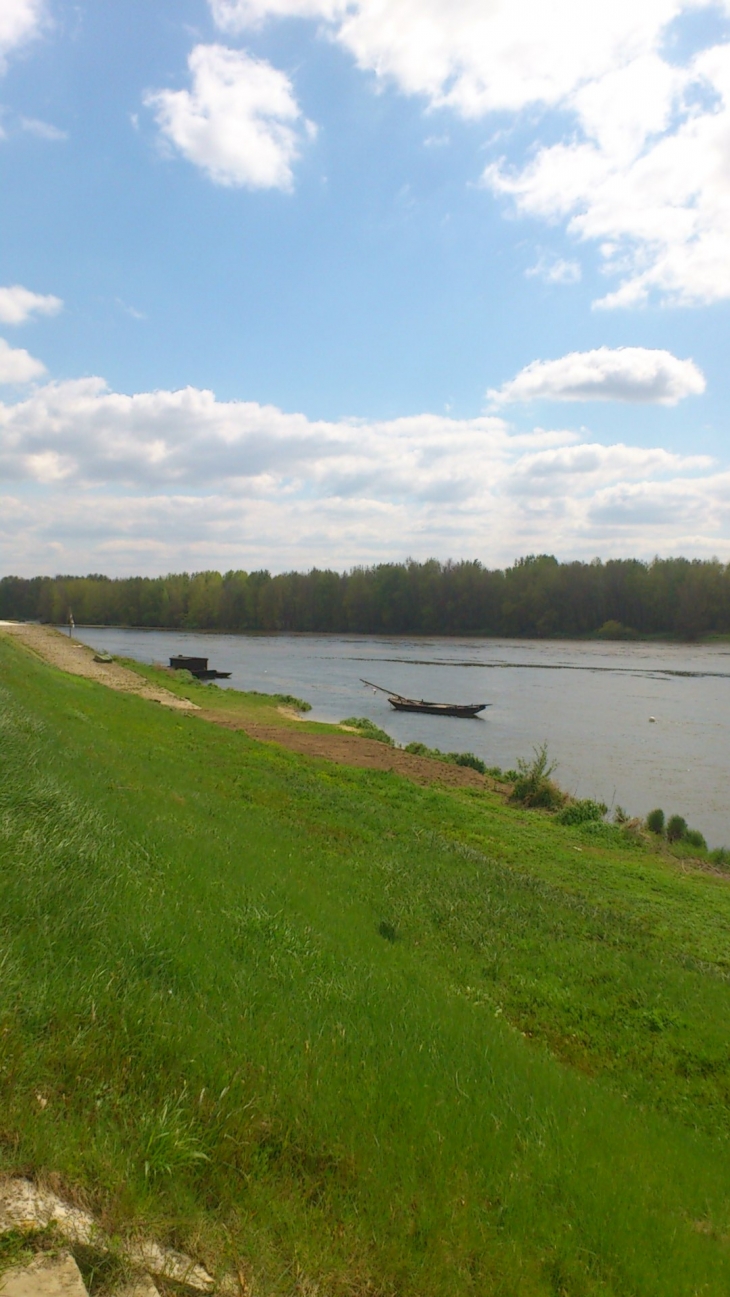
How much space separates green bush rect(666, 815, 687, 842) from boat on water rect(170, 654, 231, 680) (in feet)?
134

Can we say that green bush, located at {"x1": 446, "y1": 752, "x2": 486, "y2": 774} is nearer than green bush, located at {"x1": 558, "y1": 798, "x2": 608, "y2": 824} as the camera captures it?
No

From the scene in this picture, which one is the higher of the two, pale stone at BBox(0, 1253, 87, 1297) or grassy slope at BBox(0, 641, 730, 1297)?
pale stone at BBox(0, 1253, 87, 1297)

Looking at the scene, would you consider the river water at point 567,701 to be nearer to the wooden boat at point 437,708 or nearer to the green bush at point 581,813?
the wooden boat at point 437,708

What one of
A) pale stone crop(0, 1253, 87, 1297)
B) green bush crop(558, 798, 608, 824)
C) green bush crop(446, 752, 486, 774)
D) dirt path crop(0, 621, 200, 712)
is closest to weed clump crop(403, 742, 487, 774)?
green bush crop(446, 752, 486, 774)

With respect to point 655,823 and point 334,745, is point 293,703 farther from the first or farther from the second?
point 655,823

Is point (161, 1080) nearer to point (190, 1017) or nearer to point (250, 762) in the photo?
point (190, 1017)

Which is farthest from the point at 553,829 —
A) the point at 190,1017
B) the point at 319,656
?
the point at 319,656

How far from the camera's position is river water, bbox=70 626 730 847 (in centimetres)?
2519

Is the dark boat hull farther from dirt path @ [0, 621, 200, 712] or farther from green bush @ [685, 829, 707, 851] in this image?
green bush @ [685, 829, 707, 851]

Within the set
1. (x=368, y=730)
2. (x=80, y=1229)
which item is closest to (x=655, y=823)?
(x=368, y=730)

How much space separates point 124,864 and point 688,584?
10807cm

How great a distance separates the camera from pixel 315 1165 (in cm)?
336

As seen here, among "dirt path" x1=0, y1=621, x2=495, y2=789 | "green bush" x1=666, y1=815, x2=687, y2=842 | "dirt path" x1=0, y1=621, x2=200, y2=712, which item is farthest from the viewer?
"dirt path" x1=0, y1=621, x2=200, y2=712

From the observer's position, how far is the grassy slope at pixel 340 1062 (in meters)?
3.00
